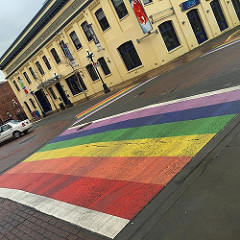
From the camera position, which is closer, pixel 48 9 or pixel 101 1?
pixel 101 1

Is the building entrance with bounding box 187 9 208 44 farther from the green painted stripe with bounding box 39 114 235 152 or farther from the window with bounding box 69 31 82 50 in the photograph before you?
the green painted stripe with bounding box 39 114 235 152

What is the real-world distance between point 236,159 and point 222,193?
0.82 meters

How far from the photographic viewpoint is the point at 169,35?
21406mm

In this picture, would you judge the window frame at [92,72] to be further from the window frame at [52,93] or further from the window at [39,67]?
the window at [39,67]

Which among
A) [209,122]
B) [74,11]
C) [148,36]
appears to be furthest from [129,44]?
[209,122]

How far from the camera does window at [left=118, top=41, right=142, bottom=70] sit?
22.3m

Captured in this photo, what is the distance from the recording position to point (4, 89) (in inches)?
2121

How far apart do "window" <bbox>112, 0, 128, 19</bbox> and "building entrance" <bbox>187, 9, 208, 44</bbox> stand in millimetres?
5958

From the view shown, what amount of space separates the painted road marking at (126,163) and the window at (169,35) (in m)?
13.5

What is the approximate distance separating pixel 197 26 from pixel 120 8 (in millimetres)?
7295

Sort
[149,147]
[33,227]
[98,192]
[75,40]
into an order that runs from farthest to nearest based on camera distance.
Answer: [75,40], [149,147], [98,192], [33,227]

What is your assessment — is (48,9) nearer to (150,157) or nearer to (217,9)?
(217,9)

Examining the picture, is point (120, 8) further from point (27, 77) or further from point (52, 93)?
point (27, 77)

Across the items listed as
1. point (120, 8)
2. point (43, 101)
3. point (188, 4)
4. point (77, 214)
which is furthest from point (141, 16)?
point (43, 101)
